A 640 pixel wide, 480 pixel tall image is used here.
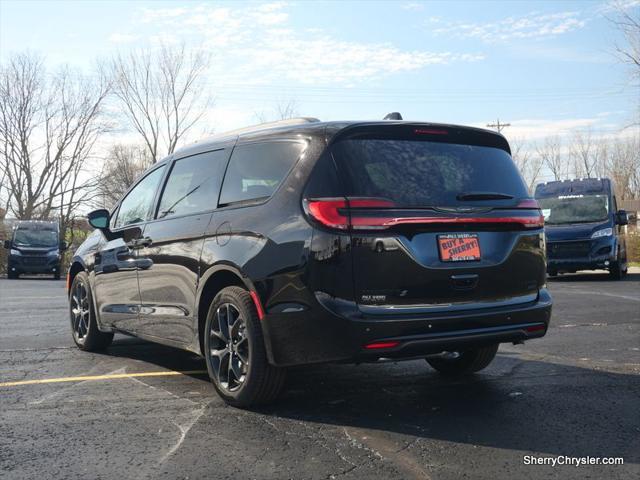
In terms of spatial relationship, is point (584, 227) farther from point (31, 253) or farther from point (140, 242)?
point (31, 253)

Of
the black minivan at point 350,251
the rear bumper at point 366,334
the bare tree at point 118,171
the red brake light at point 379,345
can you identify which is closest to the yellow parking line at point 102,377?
the black minivan at point 350,251

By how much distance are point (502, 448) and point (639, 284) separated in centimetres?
1369

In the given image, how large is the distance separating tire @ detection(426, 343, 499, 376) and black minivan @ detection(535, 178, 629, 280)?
39.3 feet

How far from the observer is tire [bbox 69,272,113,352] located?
23.2 feet

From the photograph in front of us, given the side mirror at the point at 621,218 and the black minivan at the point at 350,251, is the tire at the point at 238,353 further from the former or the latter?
the side mirror at the point at 621,218

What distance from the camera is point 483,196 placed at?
184 inches

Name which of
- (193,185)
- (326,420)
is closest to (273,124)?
(193,185)

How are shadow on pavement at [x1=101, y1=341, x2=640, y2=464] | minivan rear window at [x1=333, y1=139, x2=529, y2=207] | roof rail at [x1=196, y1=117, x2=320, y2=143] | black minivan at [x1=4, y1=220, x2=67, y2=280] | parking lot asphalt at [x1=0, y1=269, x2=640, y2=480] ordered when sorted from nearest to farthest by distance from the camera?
parking lot asphalt at [x1=0, y1=269, x2=640, y2=480] → shadow on pavement at [x1=101, y1=341, x2=640, y2=464] → minivan rear window at [x1=333, y1=139, x2=529, y2=207] → roof rail at [x1=196, y1=117, x2=320, y2=143] → black minivan at [x1=4, y1=220, x2=67, y2=280]

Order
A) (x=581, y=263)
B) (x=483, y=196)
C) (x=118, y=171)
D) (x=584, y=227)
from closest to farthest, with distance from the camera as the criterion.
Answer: (x=483, y=196) → (x=581, y=263) → (x=584, y=227) → (x=118, y=171)

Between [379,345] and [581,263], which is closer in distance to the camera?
[379,345]

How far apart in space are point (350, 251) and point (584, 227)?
14466 millimetres

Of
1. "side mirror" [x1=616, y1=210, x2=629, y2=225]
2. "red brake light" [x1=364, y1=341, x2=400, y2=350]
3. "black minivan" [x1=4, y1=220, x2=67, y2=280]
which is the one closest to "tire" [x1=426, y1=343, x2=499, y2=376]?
"red brake light" [x1=364, y1=341, x2=400, y2=350]

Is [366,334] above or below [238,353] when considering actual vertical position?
above

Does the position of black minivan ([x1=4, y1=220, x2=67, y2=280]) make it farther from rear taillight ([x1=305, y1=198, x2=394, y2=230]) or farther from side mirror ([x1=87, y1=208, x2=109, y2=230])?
rear taillight ([x1=305, y1=198, x2=394, y2=230])
